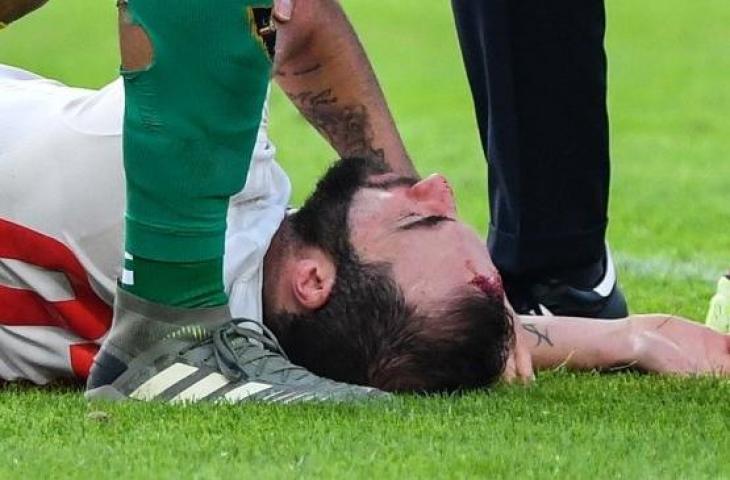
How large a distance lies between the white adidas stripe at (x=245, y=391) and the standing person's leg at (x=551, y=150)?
Result: 3.75ft

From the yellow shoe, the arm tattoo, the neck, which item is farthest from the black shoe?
the neck

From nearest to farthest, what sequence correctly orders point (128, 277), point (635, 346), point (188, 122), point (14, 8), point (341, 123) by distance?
1. point (188, 122)
2. point (128, 277)
3. point (14, 8)
4. point (635, 346)
5. point (341, 123)

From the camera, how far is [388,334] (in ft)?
10.2

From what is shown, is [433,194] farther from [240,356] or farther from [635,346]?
[635,346]

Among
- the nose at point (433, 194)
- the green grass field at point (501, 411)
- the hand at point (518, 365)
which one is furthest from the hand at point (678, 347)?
the nose at point (433, 194)

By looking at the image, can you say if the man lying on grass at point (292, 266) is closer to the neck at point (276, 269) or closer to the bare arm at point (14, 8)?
the neck at point (276, 269)

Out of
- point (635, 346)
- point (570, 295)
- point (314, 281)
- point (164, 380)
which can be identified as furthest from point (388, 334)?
point (570, 295)

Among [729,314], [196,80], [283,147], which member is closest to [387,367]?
[196,80]

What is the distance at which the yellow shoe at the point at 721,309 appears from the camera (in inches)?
154

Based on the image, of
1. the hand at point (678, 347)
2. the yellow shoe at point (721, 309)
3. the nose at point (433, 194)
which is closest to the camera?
the nose at point (433, 194)

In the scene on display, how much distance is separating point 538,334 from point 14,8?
3.60 feet

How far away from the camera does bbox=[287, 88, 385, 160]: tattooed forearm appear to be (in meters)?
3.72

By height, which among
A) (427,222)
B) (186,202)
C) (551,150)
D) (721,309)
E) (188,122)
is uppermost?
(188,122)

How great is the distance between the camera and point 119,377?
300 centimetres
